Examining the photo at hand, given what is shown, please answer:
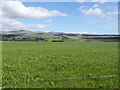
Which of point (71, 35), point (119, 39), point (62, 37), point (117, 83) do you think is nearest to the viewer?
point (117, 83)

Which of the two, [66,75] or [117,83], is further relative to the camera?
[66,75]

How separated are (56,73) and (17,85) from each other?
5333 millimetres

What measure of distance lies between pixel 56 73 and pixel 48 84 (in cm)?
446

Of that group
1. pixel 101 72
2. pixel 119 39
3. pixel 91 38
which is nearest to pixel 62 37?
pixel 91 38

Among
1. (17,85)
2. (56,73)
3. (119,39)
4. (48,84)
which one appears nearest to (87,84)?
(48,84)

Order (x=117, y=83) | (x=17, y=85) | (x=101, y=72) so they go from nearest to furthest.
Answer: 1. (x=17, y=85)
2. (x=117, y=83)
3. (x=101, y=72)

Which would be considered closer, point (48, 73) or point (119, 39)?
point (48, 73)

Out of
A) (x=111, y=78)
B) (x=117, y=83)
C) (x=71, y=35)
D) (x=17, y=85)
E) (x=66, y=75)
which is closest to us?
(x=17, y=85)

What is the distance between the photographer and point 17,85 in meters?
12.2

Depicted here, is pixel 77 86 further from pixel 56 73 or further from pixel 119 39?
pixel 119 39

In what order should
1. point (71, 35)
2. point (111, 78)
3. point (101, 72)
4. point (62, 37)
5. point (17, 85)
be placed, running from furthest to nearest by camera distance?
1. point (71, 35)
2. point (62, 37)
3. point (101, 72)
4. point (111, 78)
5. point (17, 85)

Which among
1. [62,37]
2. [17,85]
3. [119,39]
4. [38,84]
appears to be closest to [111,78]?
[38,84]

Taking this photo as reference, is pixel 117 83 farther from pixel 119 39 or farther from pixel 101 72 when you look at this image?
pixel 119 39

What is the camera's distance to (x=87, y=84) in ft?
43.0
